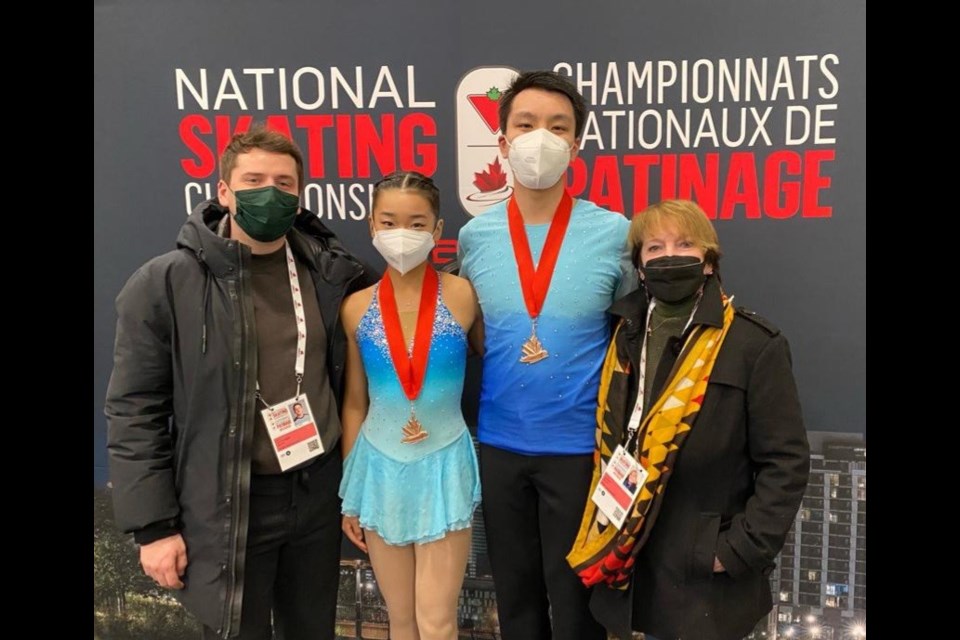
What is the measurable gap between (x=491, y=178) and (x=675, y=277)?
1.09 meters

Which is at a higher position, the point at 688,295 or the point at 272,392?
the point at 688,295

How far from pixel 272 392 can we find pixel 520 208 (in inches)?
37.5

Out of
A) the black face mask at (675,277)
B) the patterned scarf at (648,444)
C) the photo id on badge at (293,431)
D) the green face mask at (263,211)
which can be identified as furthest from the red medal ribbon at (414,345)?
the black face mask at (675,277)

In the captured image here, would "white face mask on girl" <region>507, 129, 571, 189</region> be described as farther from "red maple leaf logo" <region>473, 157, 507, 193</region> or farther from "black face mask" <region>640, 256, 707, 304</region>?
"red maple leaf logo" <region>473, 157, 507, 193</region>

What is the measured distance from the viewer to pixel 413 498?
193cm

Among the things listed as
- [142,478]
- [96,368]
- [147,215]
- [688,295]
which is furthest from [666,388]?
[96,368]

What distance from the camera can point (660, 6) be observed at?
2.44 m

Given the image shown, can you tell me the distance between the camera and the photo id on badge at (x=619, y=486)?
1.75 meters

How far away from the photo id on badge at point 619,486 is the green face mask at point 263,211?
1165mm

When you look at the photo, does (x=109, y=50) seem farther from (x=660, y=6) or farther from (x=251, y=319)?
(x=660, y=6)

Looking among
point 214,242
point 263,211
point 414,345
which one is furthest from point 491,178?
point 214,242

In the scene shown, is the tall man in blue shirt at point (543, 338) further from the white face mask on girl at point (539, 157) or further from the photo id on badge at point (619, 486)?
the photo id on badge at point (619, 486)

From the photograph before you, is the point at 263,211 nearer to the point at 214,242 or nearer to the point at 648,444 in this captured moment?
the point at 214,242

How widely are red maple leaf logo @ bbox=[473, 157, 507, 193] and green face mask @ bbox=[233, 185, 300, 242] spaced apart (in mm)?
950
